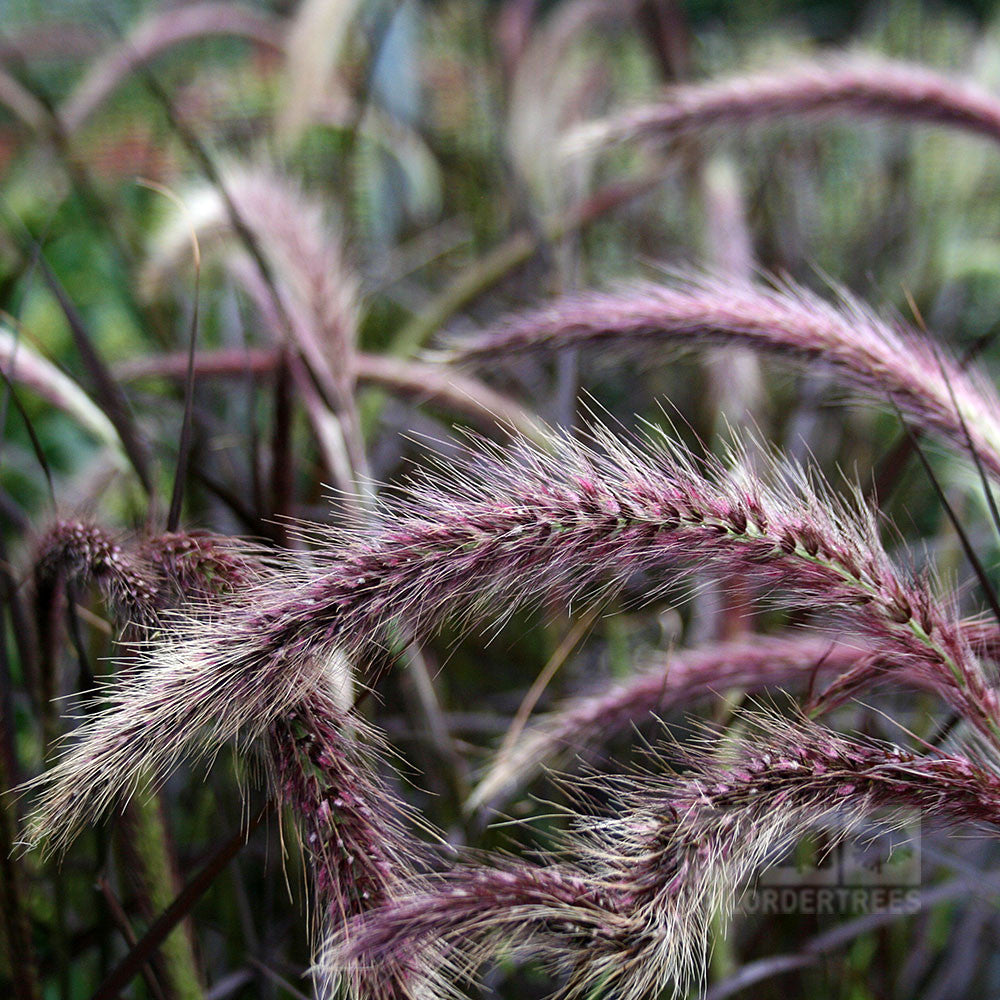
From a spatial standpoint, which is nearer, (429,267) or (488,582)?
(488,582)

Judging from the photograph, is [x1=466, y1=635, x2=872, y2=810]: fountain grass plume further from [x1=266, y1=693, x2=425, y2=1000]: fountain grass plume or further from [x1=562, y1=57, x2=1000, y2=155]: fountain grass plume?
[x1=562, y1=57, x2=1000, y2=155]: fountain grass plume

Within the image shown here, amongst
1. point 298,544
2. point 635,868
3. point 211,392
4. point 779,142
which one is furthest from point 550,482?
point 779,142

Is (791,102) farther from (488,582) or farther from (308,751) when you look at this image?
(308,751)

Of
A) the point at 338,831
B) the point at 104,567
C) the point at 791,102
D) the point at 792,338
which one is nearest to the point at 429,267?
the point at 791,102

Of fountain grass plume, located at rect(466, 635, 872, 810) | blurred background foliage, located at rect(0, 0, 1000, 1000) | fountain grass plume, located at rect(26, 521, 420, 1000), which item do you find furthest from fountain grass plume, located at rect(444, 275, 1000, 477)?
fountain grass plume, located at rect(26, 521, 420, 1000)

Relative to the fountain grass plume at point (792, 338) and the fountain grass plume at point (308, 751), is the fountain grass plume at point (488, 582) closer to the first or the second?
the fountain grass plume at point (308, 751)
